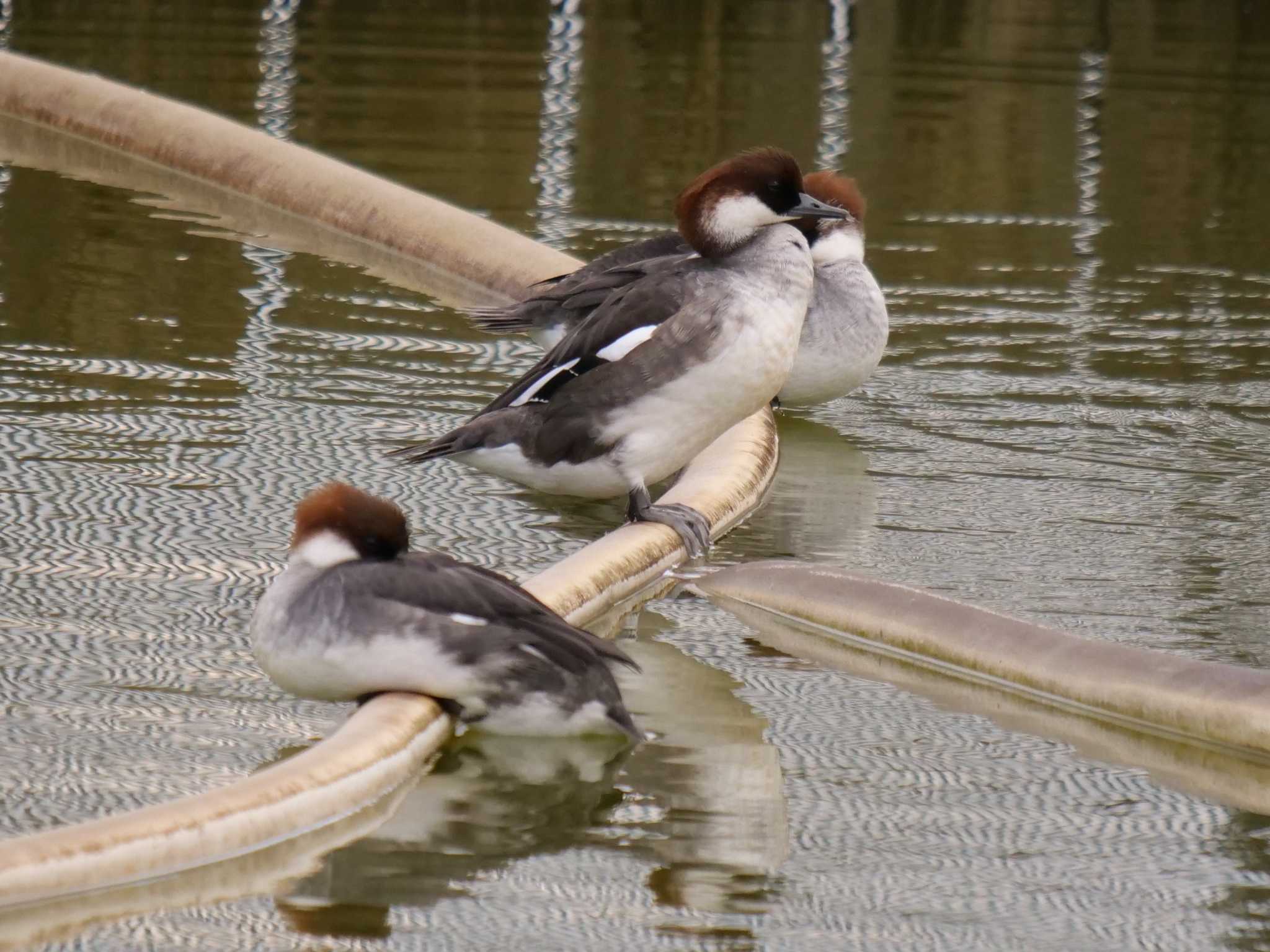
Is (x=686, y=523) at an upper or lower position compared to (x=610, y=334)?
lower

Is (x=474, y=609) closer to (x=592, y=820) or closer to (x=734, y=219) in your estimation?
(x=592, y=820)

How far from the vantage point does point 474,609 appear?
3457mm

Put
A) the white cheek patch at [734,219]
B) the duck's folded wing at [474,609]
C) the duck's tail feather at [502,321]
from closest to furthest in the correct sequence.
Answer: the duck's folded wing at [474,609] → the white cheek patch at [734,219] → the duck's tail feather at [502,321]

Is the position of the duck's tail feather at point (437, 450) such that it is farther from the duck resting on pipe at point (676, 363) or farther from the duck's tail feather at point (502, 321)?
the duck's tail feather at point (502, 321)

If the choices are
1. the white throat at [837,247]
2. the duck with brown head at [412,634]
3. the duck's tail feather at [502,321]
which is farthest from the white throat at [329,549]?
the white throat at [837,247]

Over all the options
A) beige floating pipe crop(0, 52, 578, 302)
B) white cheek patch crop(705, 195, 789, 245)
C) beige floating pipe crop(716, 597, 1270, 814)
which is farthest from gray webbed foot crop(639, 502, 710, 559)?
beige floating pipe crop(0, 52, 578, 302)

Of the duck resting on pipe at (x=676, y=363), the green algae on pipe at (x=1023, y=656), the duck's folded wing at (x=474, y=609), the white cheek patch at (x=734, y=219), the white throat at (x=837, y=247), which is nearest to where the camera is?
the duck's folded wing at (x=474, y=609)

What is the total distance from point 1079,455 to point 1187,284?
2.14m

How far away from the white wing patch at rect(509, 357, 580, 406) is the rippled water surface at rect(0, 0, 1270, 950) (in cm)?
28

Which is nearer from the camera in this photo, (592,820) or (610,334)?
(592,820)

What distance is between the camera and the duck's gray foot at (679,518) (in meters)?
4.65

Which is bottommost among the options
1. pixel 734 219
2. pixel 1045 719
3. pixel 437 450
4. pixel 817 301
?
pixel 1045 719

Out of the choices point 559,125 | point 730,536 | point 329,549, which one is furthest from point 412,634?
point 559,125

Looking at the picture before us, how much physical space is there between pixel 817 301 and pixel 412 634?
8.89 feet
